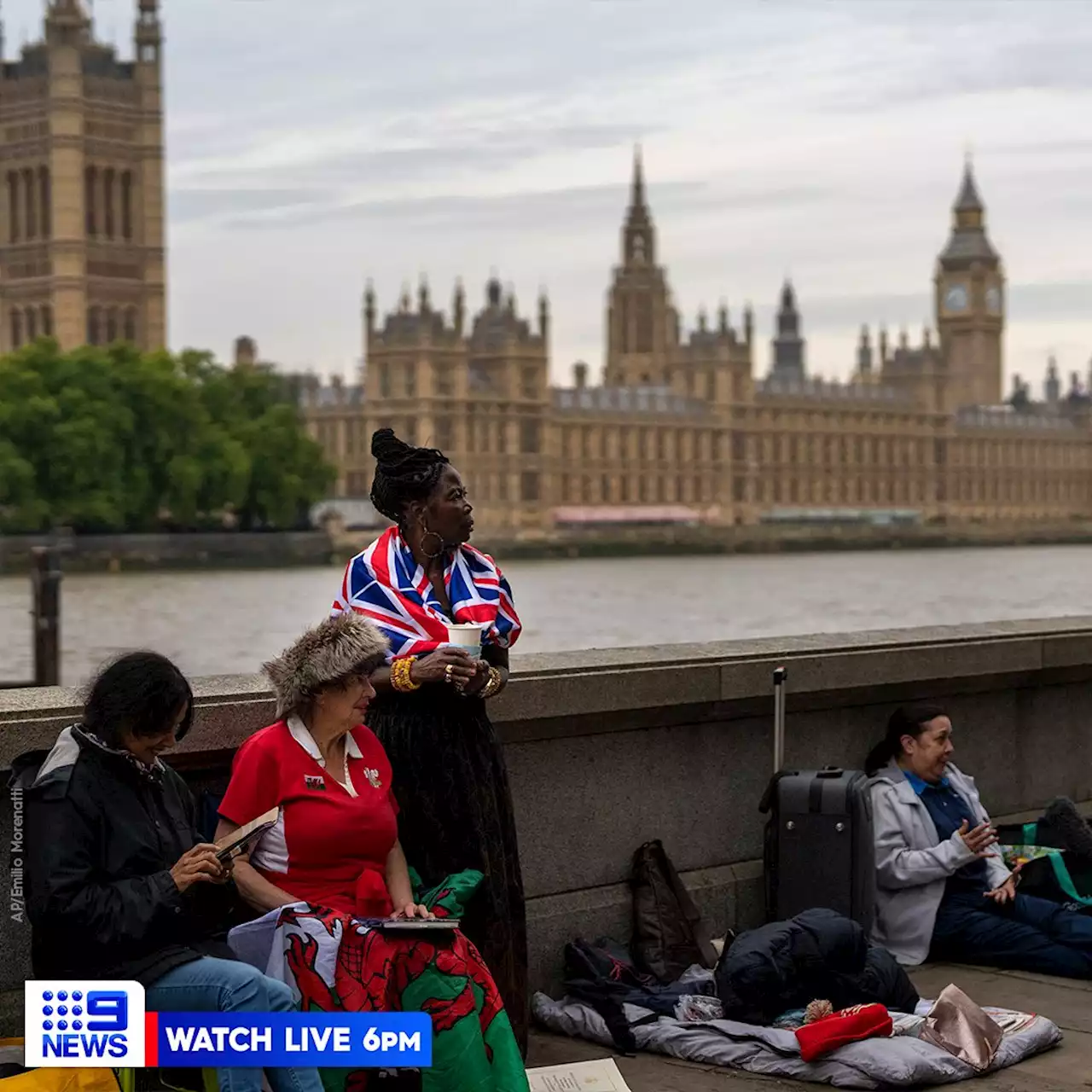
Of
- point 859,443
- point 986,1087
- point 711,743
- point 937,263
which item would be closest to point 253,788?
point 986,1087

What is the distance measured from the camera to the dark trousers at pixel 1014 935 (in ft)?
14.4

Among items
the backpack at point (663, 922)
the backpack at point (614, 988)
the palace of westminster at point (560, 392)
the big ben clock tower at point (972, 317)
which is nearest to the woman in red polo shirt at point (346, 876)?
the backpack at point (614, 988)

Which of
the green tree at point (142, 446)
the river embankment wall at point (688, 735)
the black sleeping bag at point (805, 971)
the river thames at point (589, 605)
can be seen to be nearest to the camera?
the black sleeping bag at point (805, 971)

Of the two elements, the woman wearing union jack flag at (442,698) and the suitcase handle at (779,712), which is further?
the suitcase handle at (779,712)

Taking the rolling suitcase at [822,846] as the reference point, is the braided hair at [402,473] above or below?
above

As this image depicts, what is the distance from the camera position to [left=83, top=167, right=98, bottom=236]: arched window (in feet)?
258

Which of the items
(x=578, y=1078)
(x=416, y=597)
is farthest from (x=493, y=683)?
(x=578, y=1078)

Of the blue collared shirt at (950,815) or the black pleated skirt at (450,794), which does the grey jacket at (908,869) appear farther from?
the black pleated skirt at (450,794)

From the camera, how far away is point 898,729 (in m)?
4.58

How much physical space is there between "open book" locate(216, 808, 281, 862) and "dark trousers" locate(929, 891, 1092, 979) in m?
1.67

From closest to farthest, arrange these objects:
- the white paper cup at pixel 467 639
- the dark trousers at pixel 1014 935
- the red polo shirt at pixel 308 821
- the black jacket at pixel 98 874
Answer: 1. the black jacket at pixel 98 874
2. the red polo shirt at pixel 308 821
3. the white paper cup at pixel 467 639
4. the dark trousers at pixel 1014 935

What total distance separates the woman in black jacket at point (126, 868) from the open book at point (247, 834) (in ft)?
0.32

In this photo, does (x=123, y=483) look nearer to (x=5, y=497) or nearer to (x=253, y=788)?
(x=5, y=497)

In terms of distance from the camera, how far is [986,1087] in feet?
11.7
